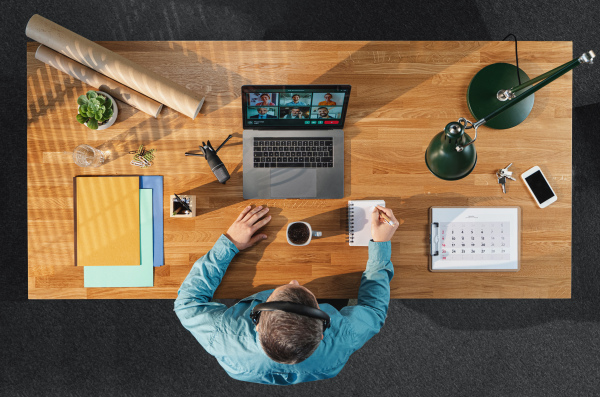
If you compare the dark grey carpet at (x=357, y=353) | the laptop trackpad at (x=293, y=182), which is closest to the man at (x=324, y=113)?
the laptop trackpad at (x=293, y=182)

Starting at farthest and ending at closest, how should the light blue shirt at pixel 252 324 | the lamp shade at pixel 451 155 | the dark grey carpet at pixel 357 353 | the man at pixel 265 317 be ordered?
the dark grey carpet at pixel 357 353 → the light blue shirt at pixel 252 324 → the man at pixel 265 317 → the lamp shade at pixel 451 155

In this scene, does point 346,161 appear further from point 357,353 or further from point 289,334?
point 357,353

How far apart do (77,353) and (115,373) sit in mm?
270

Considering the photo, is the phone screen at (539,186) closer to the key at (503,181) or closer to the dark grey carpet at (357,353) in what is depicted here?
the key at (503,181)

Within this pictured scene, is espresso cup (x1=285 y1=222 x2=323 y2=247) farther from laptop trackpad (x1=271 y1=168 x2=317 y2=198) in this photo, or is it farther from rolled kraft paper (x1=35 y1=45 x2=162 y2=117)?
rolled kraft paper (x1=35 y1=45 x2=162 y2=117)

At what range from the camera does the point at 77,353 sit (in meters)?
2.14

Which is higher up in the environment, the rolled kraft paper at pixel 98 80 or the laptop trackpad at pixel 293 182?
the rolled kraft paper at pixel 98 80

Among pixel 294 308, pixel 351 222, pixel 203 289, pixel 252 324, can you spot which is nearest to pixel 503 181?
pixel 351 222

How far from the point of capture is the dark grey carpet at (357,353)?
2137 mm

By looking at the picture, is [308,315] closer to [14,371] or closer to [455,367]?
[455,367]

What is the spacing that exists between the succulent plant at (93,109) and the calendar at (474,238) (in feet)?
4.40

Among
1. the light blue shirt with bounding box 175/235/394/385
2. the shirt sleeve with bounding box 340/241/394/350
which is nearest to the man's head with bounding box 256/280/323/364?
the light blue shirt with bounding box 175/235/394/385

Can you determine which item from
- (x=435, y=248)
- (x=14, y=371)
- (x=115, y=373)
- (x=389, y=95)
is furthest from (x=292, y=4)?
(x=14, y=371)

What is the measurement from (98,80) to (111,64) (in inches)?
4.0
